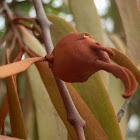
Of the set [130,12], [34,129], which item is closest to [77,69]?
[130,12]

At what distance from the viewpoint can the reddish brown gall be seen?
0.41m

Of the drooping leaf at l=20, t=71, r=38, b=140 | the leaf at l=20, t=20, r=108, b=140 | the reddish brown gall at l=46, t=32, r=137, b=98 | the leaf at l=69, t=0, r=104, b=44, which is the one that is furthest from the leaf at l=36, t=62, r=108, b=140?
the drooping leaf at l=20, t=71, r=38, b=140

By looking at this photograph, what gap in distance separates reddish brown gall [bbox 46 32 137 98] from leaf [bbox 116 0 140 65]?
0.24 meters

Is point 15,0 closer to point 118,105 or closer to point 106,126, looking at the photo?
point 118,105

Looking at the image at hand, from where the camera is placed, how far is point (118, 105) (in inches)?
32.5

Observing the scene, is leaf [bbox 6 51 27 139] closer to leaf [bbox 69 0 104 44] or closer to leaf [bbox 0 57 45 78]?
leaf [bbox 0 57 45 78]

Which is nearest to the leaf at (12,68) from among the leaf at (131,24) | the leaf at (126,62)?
the leaf at (126,62)

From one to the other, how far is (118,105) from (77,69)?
16.9 inches

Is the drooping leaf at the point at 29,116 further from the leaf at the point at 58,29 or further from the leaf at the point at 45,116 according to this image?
the leaf at the point at 58,29

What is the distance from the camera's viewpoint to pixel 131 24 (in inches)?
26.8

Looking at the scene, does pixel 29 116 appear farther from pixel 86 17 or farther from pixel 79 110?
pixel 79 110

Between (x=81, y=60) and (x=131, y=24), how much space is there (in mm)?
300

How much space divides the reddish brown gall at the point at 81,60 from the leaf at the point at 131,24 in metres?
0.24

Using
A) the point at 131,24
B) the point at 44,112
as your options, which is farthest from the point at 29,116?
the point at 131,24
